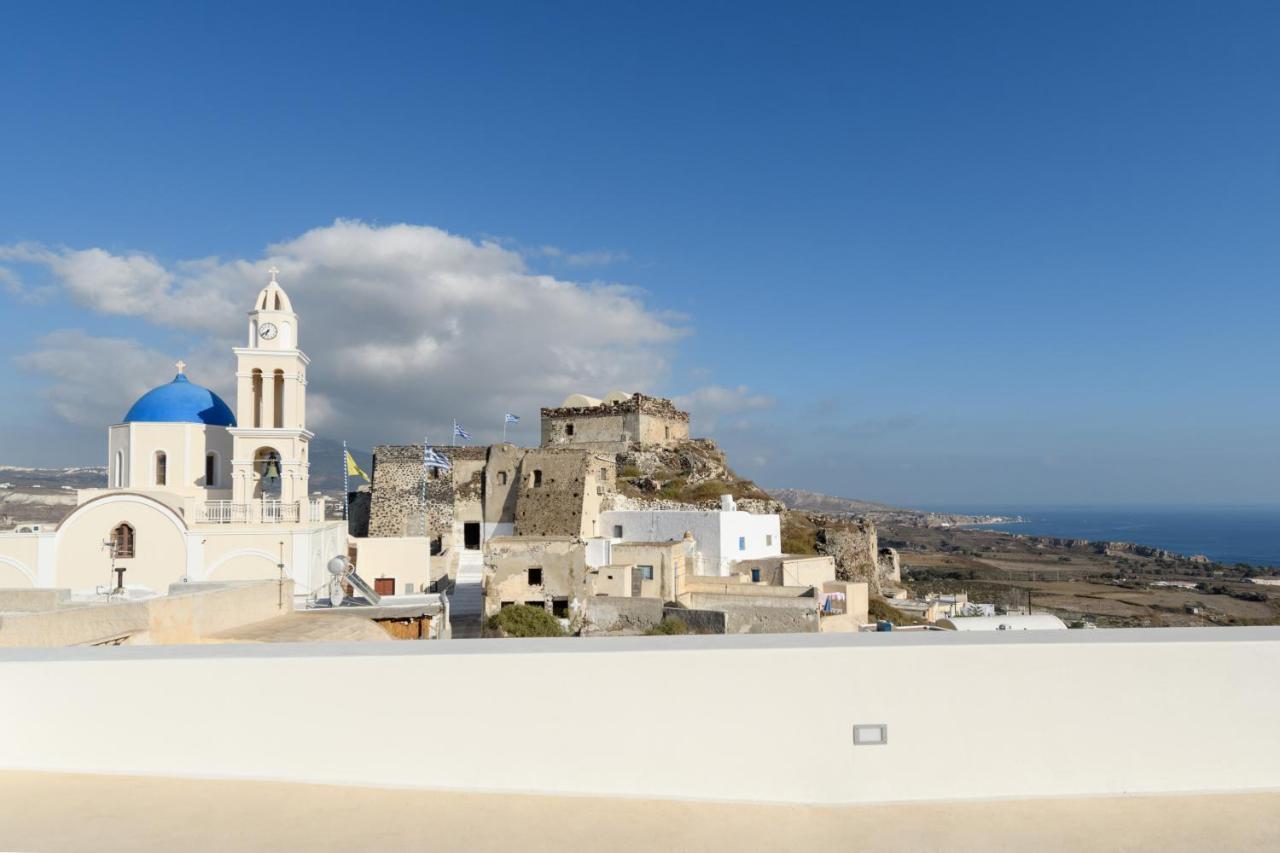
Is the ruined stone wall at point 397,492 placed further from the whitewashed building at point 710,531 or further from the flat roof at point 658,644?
the flat roof at point 658,644

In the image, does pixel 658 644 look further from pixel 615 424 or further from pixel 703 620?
pixel 615 424

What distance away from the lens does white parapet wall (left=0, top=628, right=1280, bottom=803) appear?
3721 millimetres

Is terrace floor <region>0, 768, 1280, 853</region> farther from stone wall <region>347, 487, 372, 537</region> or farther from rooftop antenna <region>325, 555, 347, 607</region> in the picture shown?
stone wall <region>347, 487, 372, 537</region>

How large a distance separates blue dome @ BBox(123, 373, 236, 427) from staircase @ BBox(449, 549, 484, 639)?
24.6ft

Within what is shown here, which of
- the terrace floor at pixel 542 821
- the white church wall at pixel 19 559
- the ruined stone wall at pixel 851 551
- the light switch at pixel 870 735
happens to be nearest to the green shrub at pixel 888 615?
the ruined stone wall at pixel 851 551

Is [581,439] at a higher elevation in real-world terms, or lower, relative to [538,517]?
higher

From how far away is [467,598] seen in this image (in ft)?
76.6

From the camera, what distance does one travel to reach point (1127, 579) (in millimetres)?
67125

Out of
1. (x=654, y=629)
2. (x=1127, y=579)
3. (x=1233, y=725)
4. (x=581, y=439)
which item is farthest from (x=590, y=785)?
(x=1127, y=579)

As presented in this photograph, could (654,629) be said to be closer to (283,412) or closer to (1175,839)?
(283,412)

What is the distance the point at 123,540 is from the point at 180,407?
4.34 meters

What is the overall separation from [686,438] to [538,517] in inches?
540

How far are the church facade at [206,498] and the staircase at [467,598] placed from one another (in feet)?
10.8

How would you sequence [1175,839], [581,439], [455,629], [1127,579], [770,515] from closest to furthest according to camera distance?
[1175,839], [455,629], [770,515], [581,439], [1127,579]
